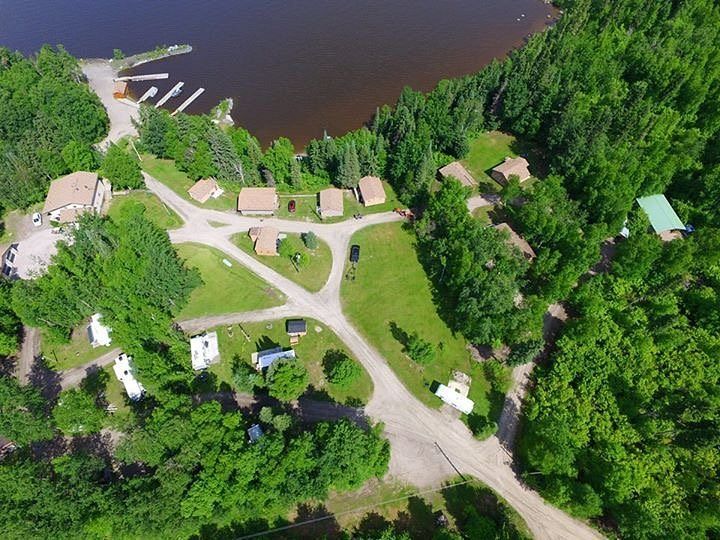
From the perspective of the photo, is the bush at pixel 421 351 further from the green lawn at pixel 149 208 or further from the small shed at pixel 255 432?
the green lawn at pixel 149 208

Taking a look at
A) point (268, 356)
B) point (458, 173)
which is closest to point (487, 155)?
point (458, 173)

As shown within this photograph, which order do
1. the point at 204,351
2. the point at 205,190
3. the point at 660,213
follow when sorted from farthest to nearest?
the point at 205,190 → the point at 660,213 → the point at 204,351

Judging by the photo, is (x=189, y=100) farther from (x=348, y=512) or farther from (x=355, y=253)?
(x=348, y=512)

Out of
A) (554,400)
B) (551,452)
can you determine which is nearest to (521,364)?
(554,400)

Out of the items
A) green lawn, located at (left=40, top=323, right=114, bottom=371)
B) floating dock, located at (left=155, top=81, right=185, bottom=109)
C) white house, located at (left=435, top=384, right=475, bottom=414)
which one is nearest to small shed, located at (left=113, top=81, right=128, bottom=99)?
floating dock, located at (left=155, top=81, right=185, bottom=109)

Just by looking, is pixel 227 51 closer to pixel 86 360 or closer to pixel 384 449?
pixel 86 360

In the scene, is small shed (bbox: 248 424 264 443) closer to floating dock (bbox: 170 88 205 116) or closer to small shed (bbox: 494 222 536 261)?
small shed (bbox: 494 222 536 261)
